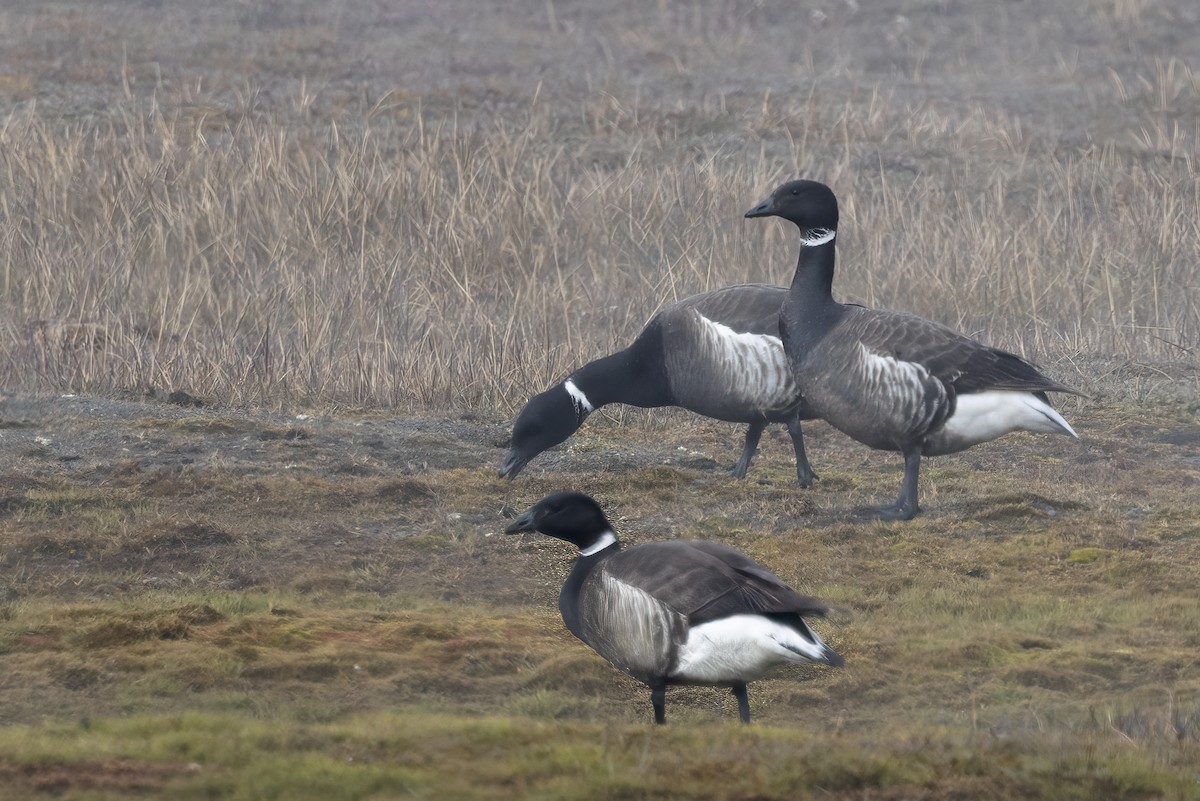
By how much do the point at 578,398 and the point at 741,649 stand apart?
5347 mm

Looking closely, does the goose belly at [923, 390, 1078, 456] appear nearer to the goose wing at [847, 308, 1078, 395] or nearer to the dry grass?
the goose wing at [847, 308, 1078, 395]

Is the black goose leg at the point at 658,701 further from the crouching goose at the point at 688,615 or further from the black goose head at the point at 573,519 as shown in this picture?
the black goose head at the point at 573,519

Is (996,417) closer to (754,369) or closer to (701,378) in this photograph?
(754,369)

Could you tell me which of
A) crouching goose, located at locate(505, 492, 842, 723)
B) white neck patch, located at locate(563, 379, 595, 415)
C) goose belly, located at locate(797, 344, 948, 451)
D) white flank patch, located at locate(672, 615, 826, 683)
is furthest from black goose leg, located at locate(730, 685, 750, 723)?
white neck patch, located at locate(563, 379, 595, 415)

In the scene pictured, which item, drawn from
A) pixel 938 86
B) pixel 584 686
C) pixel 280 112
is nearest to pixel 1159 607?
pixel 584 686

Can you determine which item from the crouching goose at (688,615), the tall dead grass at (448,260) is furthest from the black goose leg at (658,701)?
the tall dead grass at (448,260)

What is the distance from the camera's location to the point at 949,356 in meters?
8.88

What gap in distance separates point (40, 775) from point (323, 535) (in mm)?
3991

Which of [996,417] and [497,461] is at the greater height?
[996,417]

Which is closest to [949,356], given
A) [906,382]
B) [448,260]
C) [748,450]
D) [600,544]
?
[906,382]

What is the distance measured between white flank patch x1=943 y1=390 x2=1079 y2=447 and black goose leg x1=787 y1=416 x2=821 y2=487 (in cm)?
119

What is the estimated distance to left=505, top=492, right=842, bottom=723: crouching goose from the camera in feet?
17.7

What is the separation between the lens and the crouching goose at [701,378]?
9836 mm

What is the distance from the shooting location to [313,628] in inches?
266
